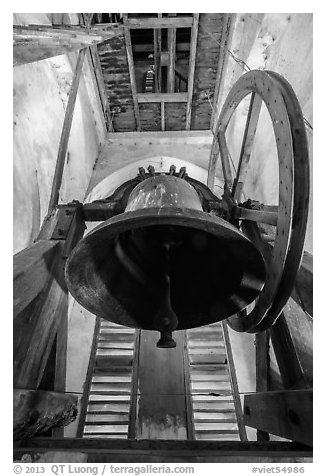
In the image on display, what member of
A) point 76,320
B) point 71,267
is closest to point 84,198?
point 76,320

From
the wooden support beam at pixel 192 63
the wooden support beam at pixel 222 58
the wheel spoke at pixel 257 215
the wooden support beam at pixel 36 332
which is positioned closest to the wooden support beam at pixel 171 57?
the wooden support beam at pixel 192 63

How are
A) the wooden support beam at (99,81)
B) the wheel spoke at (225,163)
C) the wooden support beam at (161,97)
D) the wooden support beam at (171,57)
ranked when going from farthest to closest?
1. the wooden support beam at (161,97)
2. the wooden support beam at (99,81)
3. the wooden support beam at (171,57)
4. the wheel spoke at (225,163)

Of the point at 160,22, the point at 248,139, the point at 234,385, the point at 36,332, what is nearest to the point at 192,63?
the point at 160,22

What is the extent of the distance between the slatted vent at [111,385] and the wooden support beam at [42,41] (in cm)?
374

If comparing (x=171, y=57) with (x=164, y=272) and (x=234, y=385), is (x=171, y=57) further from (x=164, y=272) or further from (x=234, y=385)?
(x=234, y=385)

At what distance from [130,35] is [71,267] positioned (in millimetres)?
4807

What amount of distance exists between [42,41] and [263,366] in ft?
6.33

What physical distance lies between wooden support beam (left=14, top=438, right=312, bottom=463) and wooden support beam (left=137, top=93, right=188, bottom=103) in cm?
526

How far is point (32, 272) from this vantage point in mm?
1538

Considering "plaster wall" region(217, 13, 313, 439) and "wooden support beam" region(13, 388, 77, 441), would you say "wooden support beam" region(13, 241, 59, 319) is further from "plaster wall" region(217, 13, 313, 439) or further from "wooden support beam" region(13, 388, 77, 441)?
"plaster wall" region(217, 13, 313, 439)

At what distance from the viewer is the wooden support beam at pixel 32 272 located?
143cm

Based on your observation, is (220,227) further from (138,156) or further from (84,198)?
(138,156)

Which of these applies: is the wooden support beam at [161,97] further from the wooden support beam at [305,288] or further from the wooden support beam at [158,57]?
the wooden support beam at [305,288]

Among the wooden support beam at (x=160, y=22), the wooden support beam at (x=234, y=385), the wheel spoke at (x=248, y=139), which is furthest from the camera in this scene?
the wooden support beam at (x=160, y=22)
